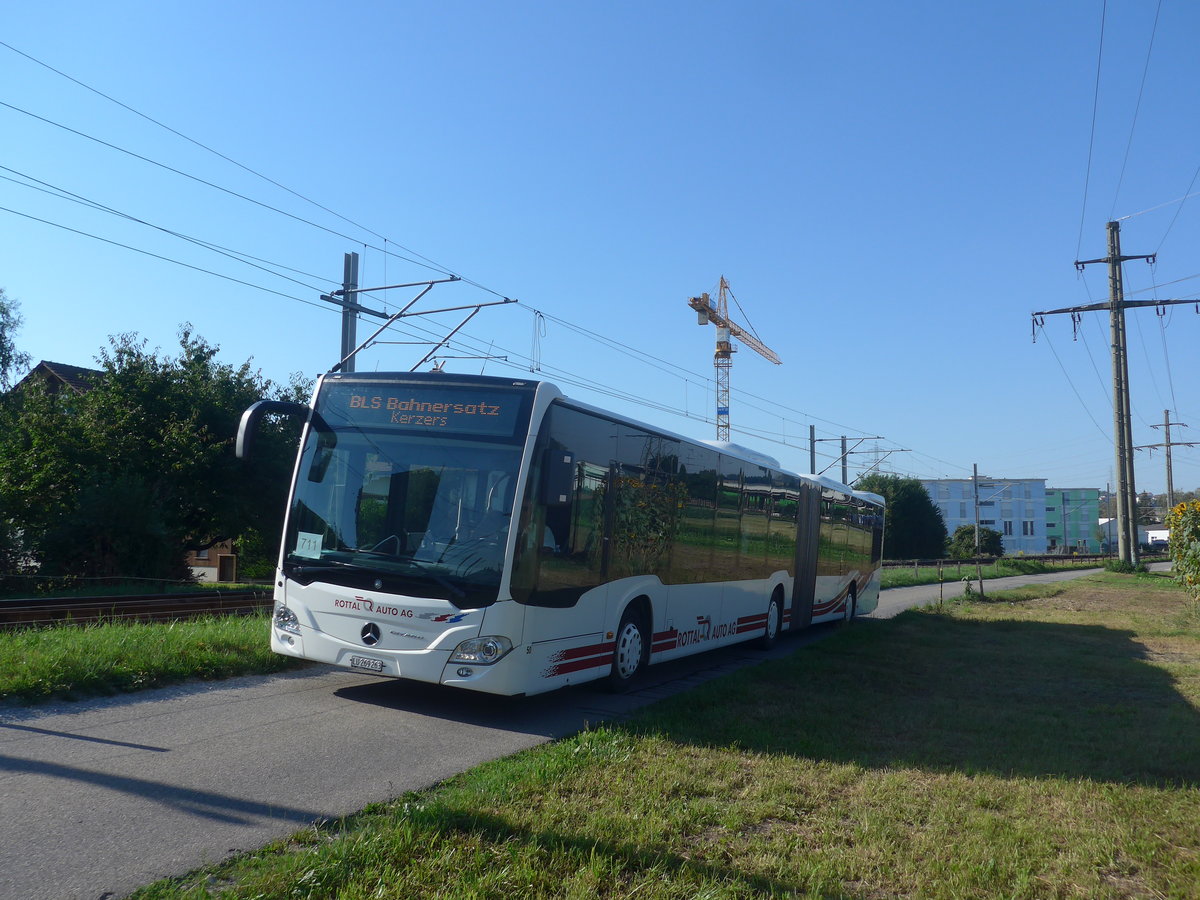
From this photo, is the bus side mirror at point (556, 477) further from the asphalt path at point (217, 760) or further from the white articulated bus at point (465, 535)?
the asphalt path at point (217, 760)

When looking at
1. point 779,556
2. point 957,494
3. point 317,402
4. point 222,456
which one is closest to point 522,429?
point 317,402

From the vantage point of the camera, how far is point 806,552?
1689cm

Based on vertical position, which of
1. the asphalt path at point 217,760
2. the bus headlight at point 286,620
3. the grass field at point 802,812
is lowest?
the grass field at point 802,812

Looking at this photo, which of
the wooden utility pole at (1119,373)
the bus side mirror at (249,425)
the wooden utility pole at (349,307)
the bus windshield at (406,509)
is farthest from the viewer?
the wooden utility pole at (1119,373)

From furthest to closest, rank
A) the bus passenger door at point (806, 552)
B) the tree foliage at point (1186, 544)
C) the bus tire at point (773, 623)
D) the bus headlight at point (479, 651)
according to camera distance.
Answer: the tree foliage at point (1186, 544), the bus passenger door at point (806, 552), the bus tire at point (773, 623), the bus headlight at point (479, 651)

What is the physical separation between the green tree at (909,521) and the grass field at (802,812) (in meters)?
71.2

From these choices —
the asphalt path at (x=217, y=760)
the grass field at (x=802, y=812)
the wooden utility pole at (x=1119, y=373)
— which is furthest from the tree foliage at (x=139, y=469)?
the wooden utility pole at (x=1119, y=373)

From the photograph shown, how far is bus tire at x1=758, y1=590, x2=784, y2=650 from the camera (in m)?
14.9

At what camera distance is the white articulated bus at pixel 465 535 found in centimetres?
777

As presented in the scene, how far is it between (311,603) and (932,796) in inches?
210

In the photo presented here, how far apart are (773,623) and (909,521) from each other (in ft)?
225

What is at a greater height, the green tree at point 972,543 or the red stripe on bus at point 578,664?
the green tree at point 972,543

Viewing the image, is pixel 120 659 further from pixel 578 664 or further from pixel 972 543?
pixel 972 543

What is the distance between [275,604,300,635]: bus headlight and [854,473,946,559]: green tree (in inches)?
2947
